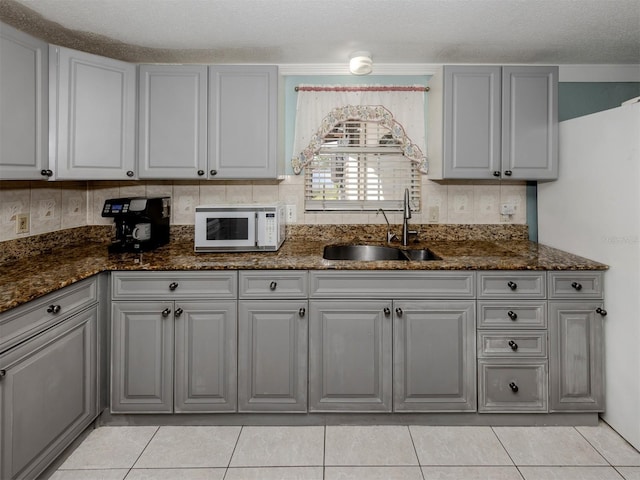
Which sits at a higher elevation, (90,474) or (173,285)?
(173,285)

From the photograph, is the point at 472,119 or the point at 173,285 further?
the point at 472,119

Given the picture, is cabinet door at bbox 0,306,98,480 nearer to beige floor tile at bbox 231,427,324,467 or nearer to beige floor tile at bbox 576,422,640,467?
beige floor tile at bbox 231,427,324,467

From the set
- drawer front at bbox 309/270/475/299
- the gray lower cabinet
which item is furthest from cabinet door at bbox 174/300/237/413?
drawer front at bbox 309/270/475/299

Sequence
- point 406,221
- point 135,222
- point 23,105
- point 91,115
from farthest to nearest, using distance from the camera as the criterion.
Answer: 1. point 406,221
2. point 135,222
3. point 91,115
4. point 23,105

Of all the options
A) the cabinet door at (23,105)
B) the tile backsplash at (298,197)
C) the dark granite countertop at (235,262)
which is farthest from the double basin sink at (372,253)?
the cabinet door at (23,105)

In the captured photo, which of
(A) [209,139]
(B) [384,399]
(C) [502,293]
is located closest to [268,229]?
(A) [209,139]

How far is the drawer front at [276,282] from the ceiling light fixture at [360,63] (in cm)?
140

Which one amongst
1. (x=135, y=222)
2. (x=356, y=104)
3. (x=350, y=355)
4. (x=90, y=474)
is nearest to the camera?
(x=90, y=474)

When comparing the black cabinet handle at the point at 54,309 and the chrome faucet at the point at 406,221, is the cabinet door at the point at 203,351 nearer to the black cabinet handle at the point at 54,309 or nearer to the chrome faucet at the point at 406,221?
the black cabinet handle at the point at 54,309

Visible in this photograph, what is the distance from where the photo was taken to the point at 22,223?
2.31m

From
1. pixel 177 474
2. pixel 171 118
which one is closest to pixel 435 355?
pixel 177 474

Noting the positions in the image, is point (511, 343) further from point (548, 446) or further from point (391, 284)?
point (391, 284)

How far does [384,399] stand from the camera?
216 cm

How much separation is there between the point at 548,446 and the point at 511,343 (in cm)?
51
